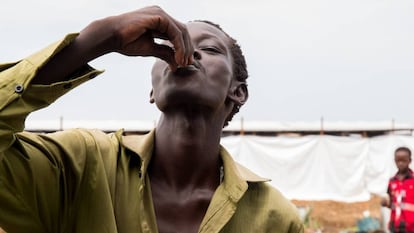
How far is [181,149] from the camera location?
8.07 feet

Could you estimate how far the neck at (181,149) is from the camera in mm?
2449

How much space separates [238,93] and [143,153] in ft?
1.59

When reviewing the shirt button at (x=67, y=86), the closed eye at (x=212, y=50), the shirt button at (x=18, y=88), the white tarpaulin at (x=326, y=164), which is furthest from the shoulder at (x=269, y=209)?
the white tarpaulin at (x=326, y=164)

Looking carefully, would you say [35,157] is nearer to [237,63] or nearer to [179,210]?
[179,210]

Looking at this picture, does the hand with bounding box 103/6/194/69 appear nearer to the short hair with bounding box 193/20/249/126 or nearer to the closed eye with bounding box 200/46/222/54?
the closed eye with bounding box 200/46/222/54

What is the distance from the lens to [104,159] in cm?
229

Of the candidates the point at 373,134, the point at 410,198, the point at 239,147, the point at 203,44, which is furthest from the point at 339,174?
the point at 203,44

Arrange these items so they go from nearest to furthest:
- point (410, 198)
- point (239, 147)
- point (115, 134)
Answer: point (115, 134)
point (410, 198)
point (239, 147)

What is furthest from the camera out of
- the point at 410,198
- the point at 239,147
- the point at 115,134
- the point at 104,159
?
the point at 239,147

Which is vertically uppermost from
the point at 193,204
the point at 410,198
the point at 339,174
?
the point at 193,204

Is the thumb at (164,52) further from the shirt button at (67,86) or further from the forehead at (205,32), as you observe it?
the forehead at (205,32)

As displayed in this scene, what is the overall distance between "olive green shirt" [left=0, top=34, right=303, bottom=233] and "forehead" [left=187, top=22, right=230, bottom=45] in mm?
348

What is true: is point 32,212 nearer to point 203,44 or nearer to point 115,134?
point 115,134

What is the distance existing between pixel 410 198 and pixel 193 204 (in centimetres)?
728
